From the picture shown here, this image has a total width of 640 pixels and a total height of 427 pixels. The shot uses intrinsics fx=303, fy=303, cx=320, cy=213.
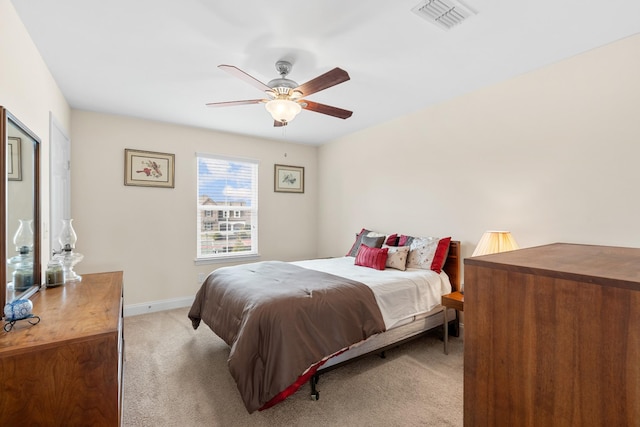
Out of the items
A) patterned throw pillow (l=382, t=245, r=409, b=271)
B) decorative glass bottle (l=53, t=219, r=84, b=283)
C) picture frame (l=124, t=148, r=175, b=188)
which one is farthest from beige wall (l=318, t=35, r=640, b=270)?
decorative glass bottle (l=53, t=219, r=84, b=283)

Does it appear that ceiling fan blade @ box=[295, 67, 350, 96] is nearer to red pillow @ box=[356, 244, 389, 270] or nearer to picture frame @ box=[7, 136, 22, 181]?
picture frame @ box=[7, 136, 22, 181]

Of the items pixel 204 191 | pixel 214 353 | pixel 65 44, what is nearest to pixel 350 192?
pixel 204 191

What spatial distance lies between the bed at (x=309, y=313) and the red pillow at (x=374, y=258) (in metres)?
0.01

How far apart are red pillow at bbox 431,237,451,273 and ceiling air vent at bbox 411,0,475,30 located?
2.02 metres

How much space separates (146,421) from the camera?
75.5 inches

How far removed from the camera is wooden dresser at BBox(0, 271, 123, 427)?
1.09 metres

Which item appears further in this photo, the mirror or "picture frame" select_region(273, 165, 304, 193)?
"picture frame" select_region(273, 165, 304, 193)

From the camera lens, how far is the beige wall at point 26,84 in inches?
65.5

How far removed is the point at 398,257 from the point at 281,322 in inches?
67.1

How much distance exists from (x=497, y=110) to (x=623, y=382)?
2.86 metres

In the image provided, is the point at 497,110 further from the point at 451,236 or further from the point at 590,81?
the point at 451,236

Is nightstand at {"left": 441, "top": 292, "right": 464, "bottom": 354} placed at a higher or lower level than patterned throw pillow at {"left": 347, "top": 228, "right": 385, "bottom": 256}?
lower

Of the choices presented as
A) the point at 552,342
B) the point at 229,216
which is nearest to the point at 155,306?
the point at 229,216

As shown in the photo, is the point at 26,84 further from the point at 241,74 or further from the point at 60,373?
the point at 60,373
